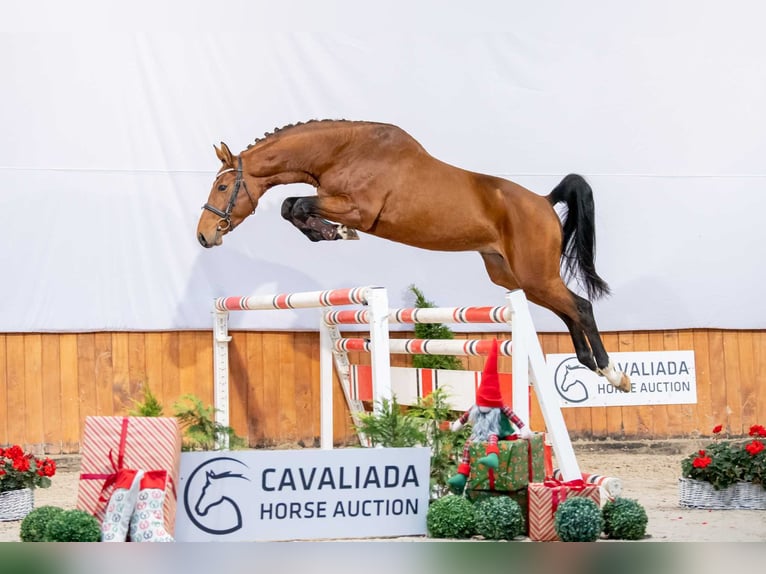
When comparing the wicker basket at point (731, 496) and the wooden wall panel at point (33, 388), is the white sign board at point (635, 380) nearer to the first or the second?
the wicker basket at point (731, 496)

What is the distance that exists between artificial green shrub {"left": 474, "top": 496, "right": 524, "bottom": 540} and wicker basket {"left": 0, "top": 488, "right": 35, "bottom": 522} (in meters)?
1.81

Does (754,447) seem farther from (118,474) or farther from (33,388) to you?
(33,388)

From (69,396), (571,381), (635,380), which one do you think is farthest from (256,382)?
(635,380)

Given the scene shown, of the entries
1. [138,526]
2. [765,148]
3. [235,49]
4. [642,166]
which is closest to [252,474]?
[138,526]

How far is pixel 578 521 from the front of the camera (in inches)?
113

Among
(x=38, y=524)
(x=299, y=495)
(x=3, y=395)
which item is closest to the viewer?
(x=38, y=524)

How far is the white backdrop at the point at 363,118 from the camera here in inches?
199

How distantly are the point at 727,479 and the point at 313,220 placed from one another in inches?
75.8

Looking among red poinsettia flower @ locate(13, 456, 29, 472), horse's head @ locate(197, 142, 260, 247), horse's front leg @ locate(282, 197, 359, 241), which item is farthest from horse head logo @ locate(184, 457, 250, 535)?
horse's head @ locate(197, 142, 260, 247)

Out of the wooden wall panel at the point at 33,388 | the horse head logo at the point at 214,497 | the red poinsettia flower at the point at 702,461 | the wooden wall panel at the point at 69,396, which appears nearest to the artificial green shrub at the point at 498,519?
the horse head logo at the point at 214,497

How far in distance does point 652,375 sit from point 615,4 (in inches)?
82.1

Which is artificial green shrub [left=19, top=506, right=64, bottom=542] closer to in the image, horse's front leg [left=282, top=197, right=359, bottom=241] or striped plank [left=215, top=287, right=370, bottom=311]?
striped plank [left=215, top=287, right=370, bottom=311]

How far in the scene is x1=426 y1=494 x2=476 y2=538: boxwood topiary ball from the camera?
292 cm

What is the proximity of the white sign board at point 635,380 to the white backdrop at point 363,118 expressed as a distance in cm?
19
